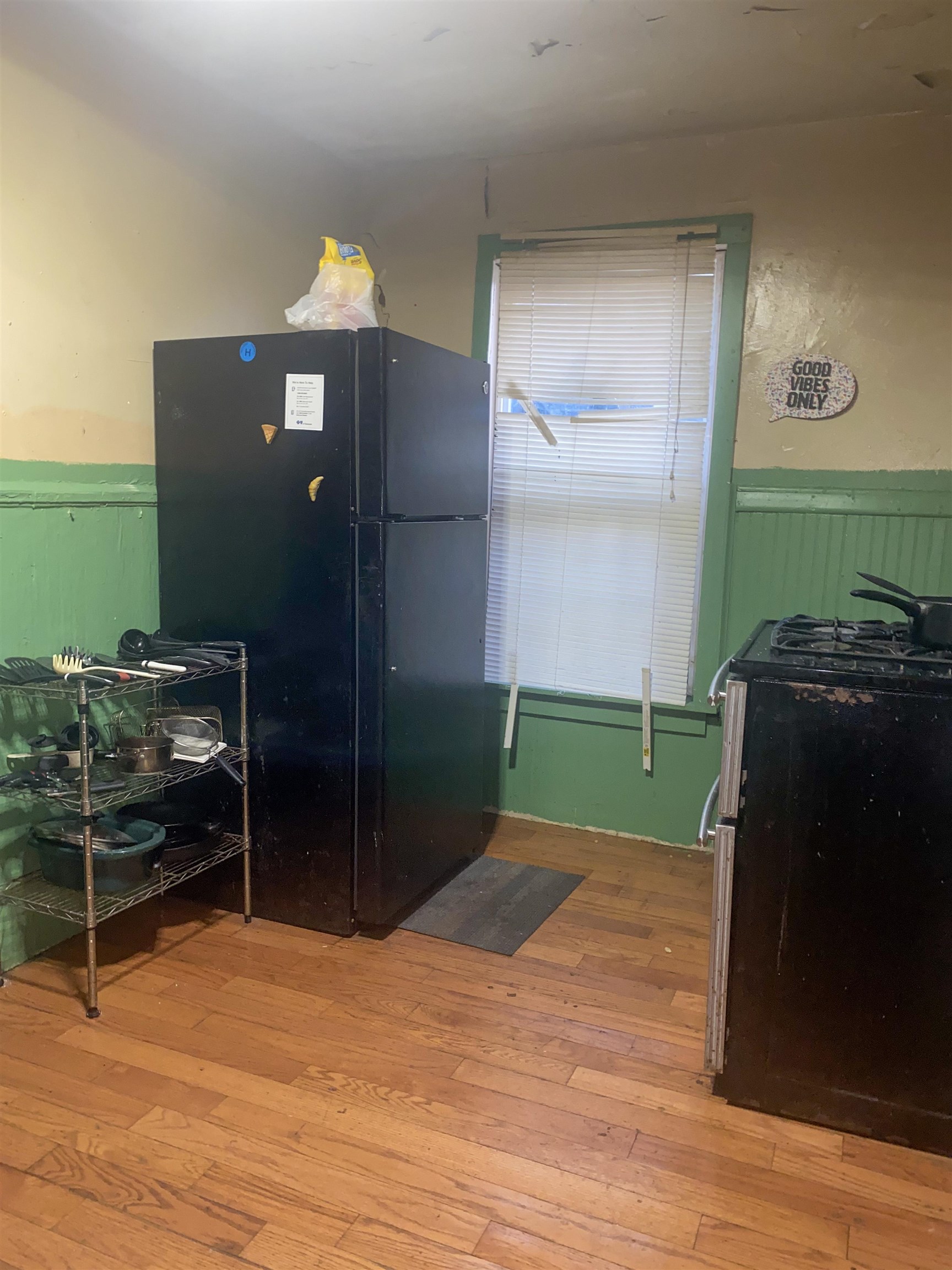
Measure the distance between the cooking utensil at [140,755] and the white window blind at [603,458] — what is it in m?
1.46

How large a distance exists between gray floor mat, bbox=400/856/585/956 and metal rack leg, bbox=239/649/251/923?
454mm

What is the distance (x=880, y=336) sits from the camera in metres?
2.77

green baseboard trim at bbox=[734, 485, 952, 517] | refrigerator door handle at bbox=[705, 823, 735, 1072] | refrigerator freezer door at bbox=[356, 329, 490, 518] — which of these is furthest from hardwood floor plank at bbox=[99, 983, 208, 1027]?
green baseboard trim at bbox=[734, 485, 952, 517]

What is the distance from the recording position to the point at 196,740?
95.4 inches

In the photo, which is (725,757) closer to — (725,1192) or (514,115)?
(725,1192)

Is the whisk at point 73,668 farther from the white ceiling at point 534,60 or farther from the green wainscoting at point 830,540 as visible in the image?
the green wainscoting at point 830,540

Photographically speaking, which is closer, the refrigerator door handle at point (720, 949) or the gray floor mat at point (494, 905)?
the refrigerator door handle at point (720, 949)

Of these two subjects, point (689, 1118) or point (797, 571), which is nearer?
point (689, 1118)

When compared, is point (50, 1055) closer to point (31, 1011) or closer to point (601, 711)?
point (31, 1011)

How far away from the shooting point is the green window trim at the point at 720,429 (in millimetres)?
2895

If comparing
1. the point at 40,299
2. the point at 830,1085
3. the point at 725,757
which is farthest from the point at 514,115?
the point at 830,1085

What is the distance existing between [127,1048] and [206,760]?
0.69 m

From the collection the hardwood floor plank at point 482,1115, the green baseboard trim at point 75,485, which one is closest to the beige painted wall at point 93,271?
the green baseboard trim at point 75,485

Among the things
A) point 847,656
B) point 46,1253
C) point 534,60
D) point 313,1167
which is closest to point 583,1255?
point 313,1167
